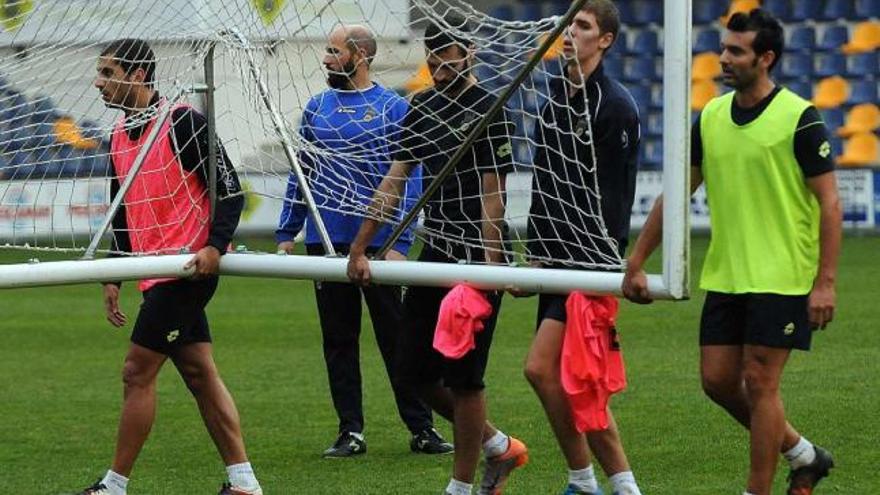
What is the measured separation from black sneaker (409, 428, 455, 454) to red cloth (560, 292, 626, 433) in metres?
2.25

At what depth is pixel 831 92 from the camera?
94.2ft

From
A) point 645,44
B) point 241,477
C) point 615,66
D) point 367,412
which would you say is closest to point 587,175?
point 241,477

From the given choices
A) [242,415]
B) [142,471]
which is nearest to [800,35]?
[242,415]

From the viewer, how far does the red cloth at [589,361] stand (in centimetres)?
734

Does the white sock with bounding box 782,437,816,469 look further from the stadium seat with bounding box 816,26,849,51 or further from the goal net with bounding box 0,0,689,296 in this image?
the stadium seat with bounding box 816,26,849,51

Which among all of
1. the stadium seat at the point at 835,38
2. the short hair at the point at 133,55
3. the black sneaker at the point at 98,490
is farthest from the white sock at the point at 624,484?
the stadium seat at the point at 835,38

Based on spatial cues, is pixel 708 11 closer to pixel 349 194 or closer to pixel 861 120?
pixel 861 120

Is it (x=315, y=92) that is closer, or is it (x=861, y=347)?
(x=315, y=92)

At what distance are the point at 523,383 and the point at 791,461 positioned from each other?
4576mm

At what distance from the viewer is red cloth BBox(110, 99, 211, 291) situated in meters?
8.00

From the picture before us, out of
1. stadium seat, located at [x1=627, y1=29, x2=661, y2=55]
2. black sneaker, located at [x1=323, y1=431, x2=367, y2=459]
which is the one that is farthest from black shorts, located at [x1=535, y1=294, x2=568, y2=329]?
stadium seat, located at [x1=627, y1=29, x2=661, y2=55]

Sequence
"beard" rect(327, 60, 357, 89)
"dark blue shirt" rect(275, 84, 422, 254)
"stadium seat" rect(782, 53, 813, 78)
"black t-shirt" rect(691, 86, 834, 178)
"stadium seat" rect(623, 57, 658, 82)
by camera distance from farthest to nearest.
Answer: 1. "stadium seat" rect(623, 57, 658, 82)
2. "stadium seat" rect(782, 53, 813, 78)
3. "beard" rect(327, 60, 357, 89)
4. "dark blue shirt" rect(275, 84, 422, 254)
5. "black t-shirt" rect(691, 86, 834, 178)

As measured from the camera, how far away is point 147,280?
26.0ft

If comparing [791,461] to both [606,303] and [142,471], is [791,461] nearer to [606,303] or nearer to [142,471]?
[606,303]
